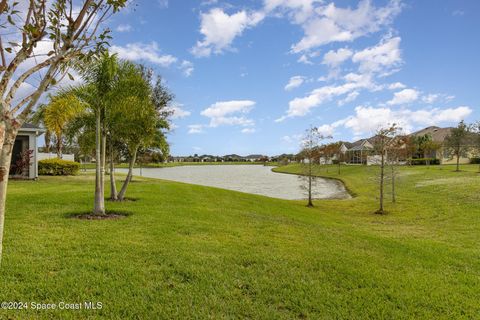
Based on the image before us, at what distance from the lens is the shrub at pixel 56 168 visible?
24.9m

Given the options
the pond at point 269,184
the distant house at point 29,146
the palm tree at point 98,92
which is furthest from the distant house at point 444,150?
the distant house at point 29,146

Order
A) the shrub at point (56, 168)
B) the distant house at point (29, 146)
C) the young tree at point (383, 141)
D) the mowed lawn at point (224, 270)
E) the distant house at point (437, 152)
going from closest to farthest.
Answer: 1. the mowed lawn at point (224, 270)
2. the young tree at point (383, 141)
3. the distant house at point (29, 146)
4. the shrub at point (56, 168)
5. the distant house at point (437, 152)

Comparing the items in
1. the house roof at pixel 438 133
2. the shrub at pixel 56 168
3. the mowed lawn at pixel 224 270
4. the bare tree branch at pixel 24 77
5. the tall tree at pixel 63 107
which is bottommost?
the mowed lawn at pixel 224 270

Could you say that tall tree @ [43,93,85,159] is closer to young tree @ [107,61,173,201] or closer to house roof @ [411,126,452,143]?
young tree @ [107,61,173,201]

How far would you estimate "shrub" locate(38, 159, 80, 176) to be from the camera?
24938 millimetres

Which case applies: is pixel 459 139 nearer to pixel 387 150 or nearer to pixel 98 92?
pixel 387 150

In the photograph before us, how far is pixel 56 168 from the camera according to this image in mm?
25672

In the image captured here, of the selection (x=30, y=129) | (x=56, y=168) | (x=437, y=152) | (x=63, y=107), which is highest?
(x=30, y=129)

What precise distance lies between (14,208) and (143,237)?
609cm

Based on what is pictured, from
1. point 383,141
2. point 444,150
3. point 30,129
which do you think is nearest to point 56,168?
point 30,129

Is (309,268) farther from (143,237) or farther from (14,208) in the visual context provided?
(14,208)

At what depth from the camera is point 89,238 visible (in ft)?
22.1

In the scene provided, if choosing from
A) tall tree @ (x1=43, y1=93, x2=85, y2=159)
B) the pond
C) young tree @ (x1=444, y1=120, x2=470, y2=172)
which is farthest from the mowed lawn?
young tree @ (x1=444, y1=120, x2=470, y2=172)

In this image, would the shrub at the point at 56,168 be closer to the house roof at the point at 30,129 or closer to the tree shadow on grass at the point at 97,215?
the house roof at the point at 30,129
